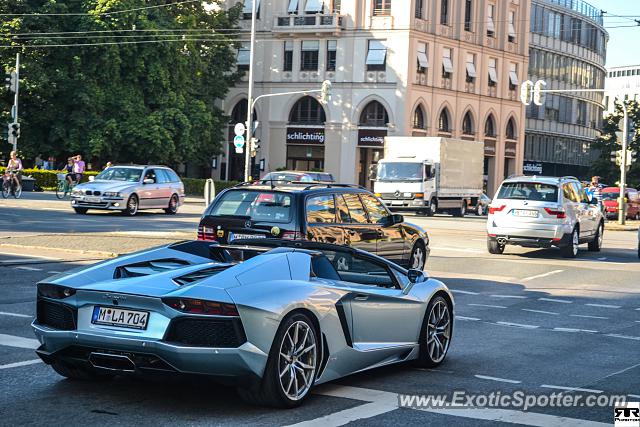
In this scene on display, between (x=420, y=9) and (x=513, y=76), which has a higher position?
(x=420, y=9)

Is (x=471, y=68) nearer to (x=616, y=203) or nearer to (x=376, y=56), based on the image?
(x=376, y=56)

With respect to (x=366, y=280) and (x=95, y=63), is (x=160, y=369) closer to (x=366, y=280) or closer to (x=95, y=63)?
(x=366, y=280)

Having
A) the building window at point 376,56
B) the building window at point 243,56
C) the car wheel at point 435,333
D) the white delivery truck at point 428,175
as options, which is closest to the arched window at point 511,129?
the building window at point 376,56

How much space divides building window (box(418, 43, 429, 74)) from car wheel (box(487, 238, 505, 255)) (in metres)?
48.2

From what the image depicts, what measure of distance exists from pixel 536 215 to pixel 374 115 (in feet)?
161

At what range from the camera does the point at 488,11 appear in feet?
264

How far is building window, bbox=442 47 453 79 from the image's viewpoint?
248 feet

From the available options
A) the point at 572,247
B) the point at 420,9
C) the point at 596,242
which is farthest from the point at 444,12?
the point at 572,247

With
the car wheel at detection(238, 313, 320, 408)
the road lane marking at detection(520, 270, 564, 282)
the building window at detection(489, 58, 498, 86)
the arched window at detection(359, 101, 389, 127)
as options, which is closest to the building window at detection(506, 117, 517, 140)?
the building window at detection(489, 58, 498, 86)

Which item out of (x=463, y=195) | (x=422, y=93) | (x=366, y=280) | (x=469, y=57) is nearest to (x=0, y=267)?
(x=366, y=280)

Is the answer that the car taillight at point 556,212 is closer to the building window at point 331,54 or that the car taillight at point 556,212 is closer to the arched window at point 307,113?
the arched window at point 307,113

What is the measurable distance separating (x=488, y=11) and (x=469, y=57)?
14.6 ft

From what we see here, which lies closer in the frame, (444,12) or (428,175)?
(428,175)

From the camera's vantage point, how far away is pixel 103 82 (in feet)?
197
